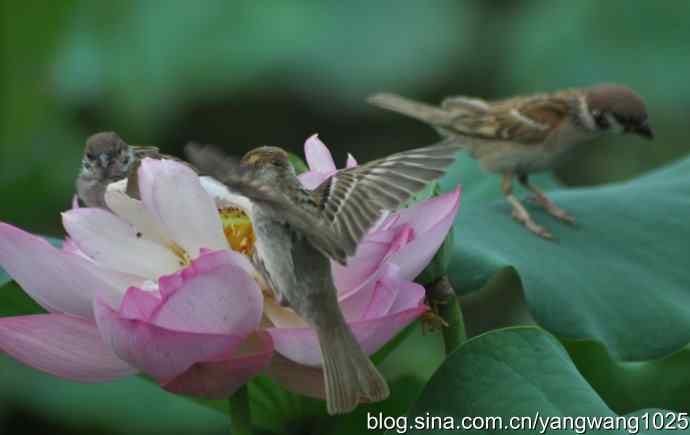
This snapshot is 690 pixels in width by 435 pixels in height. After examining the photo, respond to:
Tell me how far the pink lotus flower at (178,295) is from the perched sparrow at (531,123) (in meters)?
0.84

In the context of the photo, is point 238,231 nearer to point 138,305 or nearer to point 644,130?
point 138,305

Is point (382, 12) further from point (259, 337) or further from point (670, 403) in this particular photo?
point (259, 337)

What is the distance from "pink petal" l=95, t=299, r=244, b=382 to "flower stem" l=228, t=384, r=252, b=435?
7 cm

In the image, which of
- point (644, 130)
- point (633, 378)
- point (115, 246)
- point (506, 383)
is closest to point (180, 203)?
point (115, 246)

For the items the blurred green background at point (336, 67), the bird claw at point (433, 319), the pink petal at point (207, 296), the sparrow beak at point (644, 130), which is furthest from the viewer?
the blurred green background at point (336, 67)

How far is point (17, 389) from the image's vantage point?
2299 mm

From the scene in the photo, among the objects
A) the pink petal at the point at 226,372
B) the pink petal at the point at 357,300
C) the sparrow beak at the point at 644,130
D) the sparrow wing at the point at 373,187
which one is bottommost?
the sparrow beak at the point at 644,130

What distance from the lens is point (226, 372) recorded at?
0.89m

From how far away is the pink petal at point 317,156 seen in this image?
1081 mm

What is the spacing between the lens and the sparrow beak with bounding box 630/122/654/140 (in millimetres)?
1907

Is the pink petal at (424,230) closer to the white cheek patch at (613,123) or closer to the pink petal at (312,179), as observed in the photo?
the pink petal at (312,179)

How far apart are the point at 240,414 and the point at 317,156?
0.27 metres

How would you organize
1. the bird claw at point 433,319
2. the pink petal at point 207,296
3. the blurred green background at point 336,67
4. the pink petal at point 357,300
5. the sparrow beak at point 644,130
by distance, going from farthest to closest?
the blurred green background at point 336,67, the sparrow beak at point 644,130, the bird claw at point 433,319, the pink petal at point 357,300, the pink petal at point 207,296

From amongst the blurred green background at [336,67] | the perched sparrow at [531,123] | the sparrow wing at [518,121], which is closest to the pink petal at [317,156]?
the perched sparrow at [531,123]
